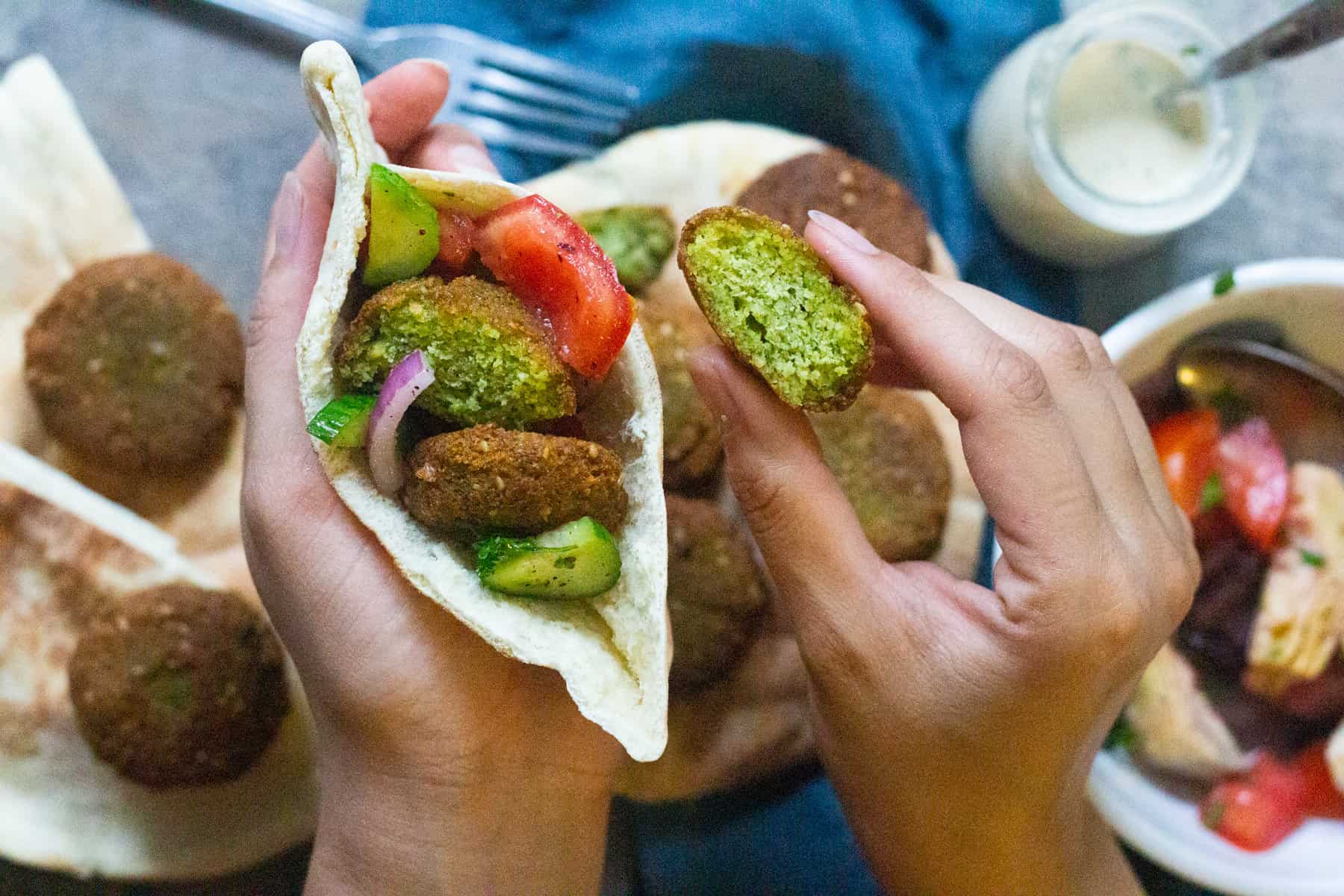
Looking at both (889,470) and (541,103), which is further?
(541,103)

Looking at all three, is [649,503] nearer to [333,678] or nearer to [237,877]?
[333,678]

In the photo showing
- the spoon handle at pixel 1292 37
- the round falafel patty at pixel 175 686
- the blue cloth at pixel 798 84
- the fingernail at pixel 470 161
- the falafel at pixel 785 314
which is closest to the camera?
the falafel at pixel 785 314

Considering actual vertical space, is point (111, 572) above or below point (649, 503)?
below

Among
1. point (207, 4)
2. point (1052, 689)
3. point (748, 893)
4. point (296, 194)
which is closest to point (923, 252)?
point (1052, 689)

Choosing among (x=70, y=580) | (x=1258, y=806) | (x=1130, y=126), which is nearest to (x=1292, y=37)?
(x=1130, y=126)

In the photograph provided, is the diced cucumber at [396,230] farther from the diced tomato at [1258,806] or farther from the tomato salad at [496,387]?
the diced tomato at [1258,806]

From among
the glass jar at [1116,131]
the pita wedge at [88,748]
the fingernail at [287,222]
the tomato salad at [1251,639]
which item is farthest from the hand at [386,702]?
the glass jar at [1116,131]

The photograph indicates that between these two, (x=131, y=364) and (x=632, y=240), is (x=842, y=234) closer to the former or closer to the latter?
(x=632, y=240)
